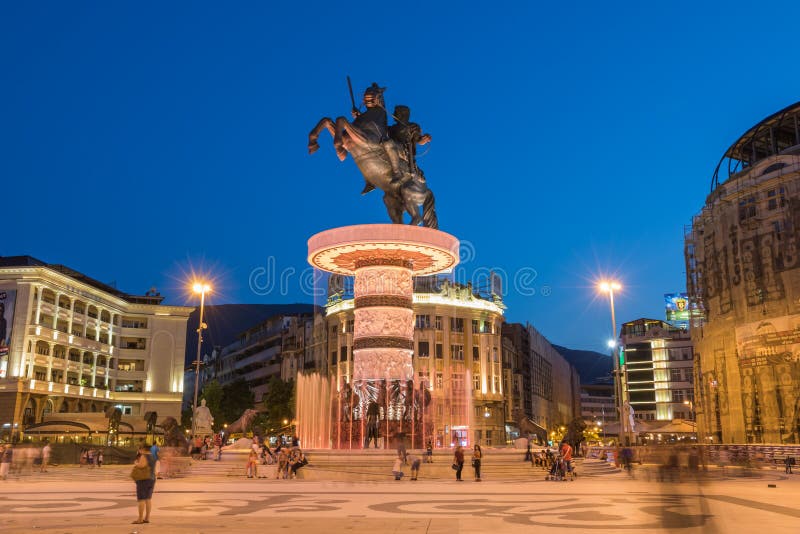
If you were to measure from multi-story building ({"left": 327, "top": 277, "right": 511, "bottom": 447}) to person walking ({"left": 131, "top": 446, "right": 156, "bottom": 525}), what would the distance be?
184ft

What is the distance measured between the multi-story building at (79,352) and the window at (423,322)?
25866 mm

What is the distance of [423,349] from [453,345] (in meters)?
3.05

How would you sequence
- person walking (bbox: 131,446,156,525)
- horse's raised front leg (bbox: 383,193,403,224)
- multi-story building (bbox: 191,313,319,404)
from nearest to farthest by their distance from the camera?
person walking (bbox: 131,446,156,525) → horse's raised front leg (bbox: 383,193,403,224) → multi-story building (bbox: 191,313,319,404)

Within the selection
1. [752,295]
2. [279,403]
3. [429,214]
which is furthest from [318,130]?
[279,403]

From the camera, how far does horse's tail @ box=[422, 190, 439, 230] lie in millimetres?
28844

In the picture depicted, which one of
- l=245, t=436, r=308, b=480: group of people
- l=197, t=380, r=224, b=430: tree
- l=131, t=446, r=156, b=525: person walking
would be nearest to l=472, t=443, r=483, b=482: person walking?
l=245, t=436, r=308, b=480: group of people

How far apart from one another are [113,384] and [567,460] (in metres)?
62.4

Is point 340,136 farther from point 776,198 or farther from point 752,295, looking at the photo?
point 776,198

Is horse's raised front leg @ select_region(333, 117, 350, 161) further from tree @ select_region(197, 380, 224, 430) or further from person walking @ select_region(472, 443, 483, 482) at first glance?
tree @ select_region(197, 380, 224, 430)

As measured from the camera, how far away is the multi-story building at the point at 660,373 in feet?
306

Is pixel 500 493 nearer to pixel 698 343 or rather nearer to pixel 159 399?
pixel 698 343

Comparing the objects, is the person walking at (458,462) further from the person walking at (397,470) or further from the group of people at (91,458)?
the group of people at (91,458)

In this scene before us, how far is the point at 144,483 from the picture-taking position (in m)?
11.8

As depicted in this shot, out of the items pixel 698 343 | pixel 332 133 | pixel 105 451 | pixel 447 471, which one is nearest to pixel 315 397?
pixel 447 471
